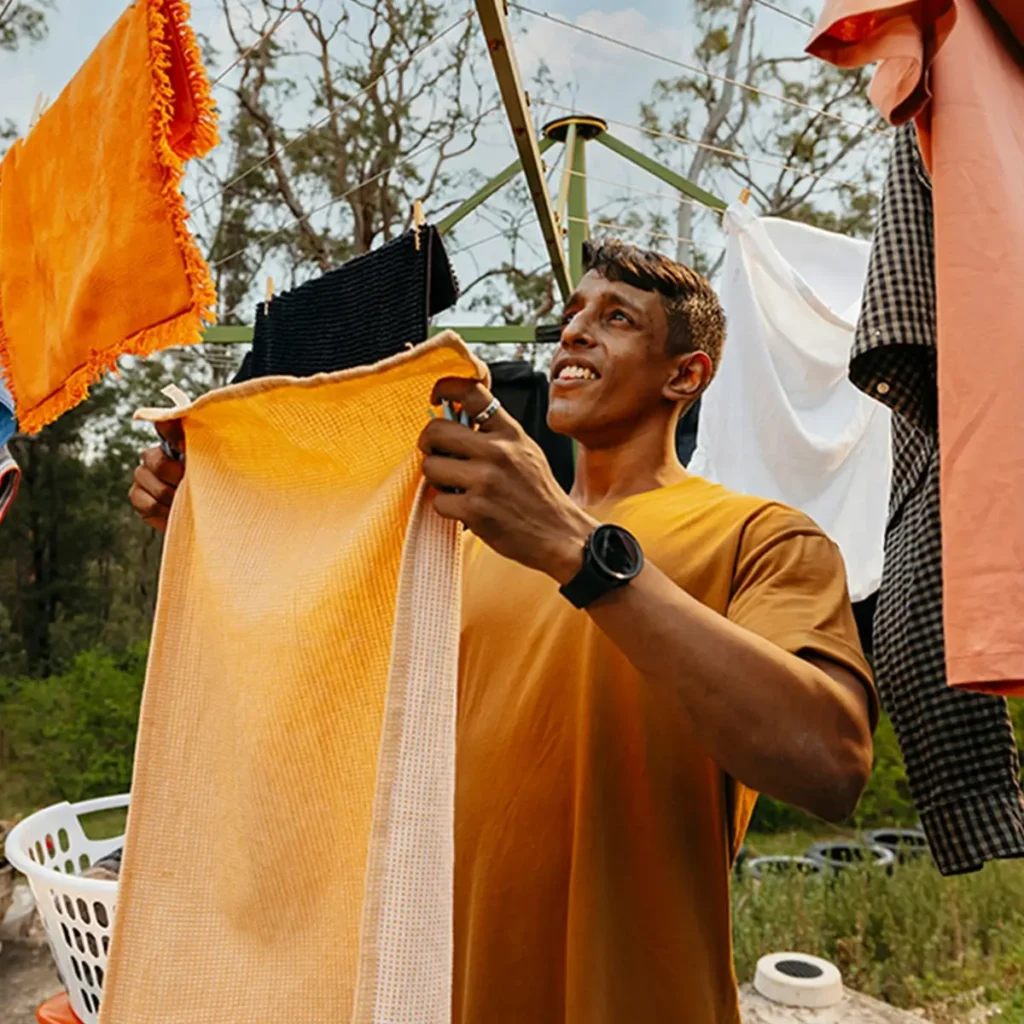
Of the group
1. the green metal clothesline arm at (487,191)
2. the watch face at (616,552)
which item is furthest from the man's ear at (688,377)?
the green metal clothesline arm at (487,191)

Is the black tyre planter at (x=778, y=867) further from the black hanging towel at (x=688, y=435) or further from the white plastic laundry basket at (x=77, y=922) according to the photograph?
the white plastic laundry basket at (x=77, y=922)

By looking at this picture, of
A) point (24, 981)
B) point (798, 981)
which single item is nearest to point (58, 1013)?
point (24, 981)

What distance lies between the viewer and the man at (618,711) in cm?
98

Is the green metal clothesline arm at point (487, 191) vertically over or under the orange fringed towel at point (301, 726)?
over

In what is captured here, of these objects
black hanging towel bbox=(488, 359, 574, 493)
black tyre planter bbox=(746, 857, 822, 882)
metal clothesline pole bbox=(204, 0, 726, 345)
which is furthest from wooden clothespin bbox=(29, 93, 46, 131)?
black tyre planter bbox=(746, 857, 822, 882)

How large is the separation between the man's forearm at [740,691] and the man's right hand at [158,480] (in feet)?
2.03

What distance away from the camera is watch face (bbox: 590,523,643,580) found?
975 millimetres

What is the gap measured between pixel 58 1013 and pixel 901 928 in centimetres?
317

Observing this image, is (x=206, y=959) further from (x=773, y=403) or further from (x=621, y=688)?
(x=773, y=403)

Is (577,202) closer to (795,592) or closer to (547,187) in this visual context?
(547,187)

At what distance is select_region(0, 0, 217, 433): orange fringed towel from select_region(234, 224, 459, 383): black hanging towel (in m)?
0.15

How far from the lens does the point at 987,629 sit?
780 millimetres

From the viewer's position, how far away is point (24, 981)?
340cm

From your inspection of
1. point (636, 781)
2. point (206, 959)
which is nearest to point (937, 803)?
point (636, 781)
